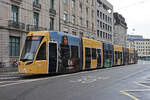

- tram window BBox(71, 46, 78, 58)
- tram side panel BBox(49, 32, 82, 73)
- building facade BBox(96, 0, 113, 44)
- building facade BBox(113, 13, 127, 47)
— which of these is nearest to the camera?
tram side panel BBox(49, 32, 82, 73)

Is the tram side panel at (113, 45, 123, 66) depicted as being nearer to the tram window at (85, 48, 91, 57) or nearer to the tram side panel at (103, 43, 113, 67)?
the tram side panel at (103, 43, 113, 67)

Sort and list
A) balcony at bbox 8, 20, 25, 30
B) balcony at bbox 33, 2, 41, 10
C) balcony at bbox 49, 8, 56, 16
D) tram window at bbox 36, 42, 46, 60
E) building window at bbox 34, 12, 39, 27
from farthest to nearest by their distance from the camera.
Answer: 1. balcony at bbox 49, 8, 56, 16
2. building window at bbox 34, 12, 39, 27
3. balcony at bbox 33, 2, 41, 10
4. balcony at bbox 8, 20, 25, 30
5. tram window at bbox 36, 42, 46, 60

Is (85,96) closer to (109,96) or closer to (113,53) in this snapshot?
(109,96)

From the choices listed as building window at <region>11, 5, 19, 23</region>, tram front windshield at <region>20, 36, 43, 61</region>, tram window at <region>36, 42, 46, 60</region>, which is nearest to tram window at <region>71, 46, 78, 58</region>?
tram window at <region>36, 42, 46, 60</region>

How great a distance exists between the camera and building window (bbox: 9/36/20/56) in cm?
2808

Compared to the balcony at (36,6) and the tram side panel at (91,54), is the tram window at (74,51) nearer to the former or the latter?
the tram side panel at (91,54)

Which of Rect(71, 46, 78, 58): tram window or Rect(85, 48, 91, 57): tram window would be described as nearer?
Rect(71, 46, 78, 58): tram window

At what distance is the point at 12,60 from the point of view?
2775 centimetres

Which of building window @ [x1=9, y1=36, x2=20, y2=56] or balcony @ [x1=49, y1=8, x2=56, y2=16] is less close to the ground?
balcony @ [x1=49, y1=8, x2=56, y2=16]

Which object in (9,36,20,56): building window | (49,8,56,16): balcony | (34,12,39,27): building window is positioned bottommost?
(9,36,20,56): building window

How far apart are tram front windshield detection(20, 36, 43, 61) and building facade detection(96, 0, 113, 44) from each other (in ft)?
149

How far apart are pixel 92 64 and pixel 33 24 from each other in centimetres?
1428

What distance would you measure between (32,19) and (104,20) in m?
37.5

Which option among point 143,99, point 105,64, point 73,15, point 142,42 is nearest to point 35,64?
point 143,99
